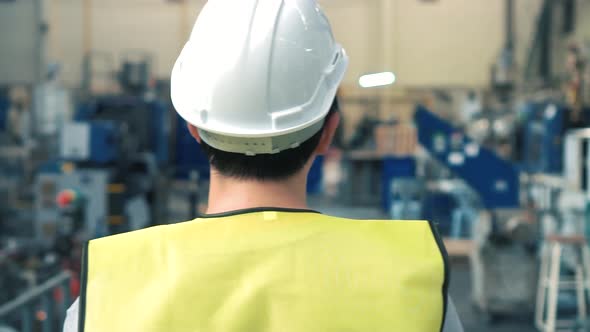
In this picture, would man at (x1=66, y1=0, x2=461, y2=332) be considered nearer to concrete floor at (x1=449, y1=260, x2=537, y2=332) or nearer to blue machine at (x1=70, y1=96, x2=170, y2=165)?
concrete floor at (x1=449, y1=260, x2=537, y2=332)

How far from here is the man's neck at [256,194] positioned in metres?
1.03

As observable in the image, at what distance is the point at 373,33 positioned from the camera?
1603cm

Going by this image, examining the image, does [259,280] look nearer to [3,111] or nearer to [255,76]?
[255,76]

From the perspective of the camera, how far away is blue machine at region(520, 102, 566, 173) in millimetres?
7520

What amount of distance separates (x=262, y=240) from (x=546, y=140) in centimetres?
724

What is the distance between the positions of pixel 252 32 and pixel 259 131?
147 millimetres

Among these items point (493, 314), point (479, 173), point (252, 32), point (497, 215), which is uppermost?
point (252, 32)

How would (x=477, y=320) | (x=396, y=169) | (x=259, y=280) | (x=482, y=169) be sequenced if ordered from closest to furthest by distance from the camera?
(x=259, y=280), (x=482, y=169), (x=477, y=320), (x=396, y=169)

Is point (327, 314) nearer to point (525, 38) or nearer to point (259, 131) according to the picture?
point (259, 131)

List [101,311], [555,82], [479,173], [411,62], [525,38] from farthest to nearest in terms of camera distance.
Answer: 1. [411,62]
2. [525,38]
3. [555,82]
4. [479,173]
5. [101,311]

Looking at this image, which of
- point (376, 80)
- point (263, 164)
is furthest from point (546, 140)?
point (263, 164)

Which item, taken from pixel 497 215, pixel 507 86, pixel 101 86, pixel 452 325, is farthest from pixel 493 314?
pixel 101 86

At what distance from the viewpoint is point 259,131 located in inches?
40.7

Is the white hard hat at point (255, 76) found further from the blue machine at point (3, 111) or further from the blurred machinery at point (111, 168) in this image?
the blue machine at point (3, 111)
